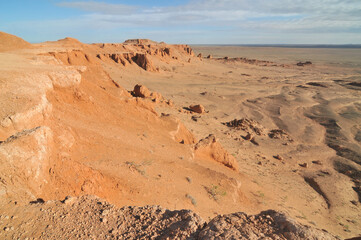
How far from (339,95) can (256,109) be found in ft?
61.3

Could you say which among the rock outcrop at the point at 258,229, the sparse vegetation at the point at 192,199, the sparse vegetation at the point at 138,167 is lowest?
the sparse vegetation at the point at 192,199

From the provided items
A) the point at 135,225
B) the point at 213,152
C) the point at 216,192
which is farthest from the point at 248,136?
the point at 135,225

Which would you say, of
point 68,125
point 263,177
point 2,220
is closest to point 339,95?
point 263,177

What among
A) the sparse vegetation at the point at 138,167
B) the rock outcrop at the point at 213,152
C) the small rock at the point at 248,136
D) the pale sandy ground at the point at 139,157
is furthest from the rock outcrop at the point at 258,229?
the small rock at the point at 248,136

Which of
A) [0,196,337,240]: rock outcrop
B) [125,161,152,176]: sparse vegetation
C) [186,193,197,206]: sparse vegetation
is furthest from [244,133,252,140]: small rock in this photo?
[0,196,337,240]: rock outcrop

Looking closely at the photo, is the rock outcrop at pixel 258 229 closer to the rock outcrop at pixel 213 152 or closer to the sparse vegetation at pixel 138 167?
the sparse vegetation at pixel 138 167

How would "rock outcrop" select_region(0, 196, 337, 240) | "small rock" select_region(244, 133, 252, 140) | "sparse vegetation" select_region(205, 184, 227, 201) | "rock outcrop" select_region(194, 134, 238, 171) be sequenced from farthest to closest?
"small rock" select_region(244, 133, 252, 140) → "rock outcrop" select_region(194, 134, 238, 171) → "sparse vegetation" select_region(205, 184, 227, 201) → "rock outcrop" select_region(0, 196, 337, 240)

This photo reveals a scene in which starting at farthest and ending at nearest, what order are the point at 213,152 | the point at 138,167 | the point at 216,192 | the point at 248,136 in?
the point at 248,136
the point at 213,152
the point at 216,192
the point at 138,167

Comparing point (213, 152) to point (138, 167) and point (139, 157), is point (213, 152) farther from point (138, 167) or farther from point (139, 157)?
point (138, 167)

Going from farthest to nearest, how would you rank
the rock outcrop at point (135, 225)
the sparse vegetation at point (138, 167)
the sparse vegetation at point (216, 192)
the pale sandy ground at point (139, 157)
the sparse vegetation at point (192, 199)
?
1. the sparse vegetation at point (216, 192)
2. the sparse vegetation at point (138, 167)
3. the sparse vegetation at point (192, 199)
4. the pale sandy ground at point (139, 157)
5. the rock outcrop at point (135, 225)

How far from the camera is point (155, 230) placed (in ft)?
12.2

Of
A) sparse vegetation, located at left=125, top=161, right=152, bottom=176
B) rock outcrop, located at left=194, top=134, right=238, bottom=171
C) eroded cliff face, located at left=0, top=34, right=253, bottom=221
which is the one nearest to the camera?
eroded cliff face, located at left=0, top=34, right=253, bottom=221

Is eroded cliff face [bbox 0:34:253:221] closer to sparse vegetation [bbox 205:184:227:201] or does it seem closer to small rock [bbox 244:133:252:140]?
sparse vegetation [bbox 205:184:227:201]

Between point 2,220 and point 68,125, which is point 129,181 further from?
point 2,220
